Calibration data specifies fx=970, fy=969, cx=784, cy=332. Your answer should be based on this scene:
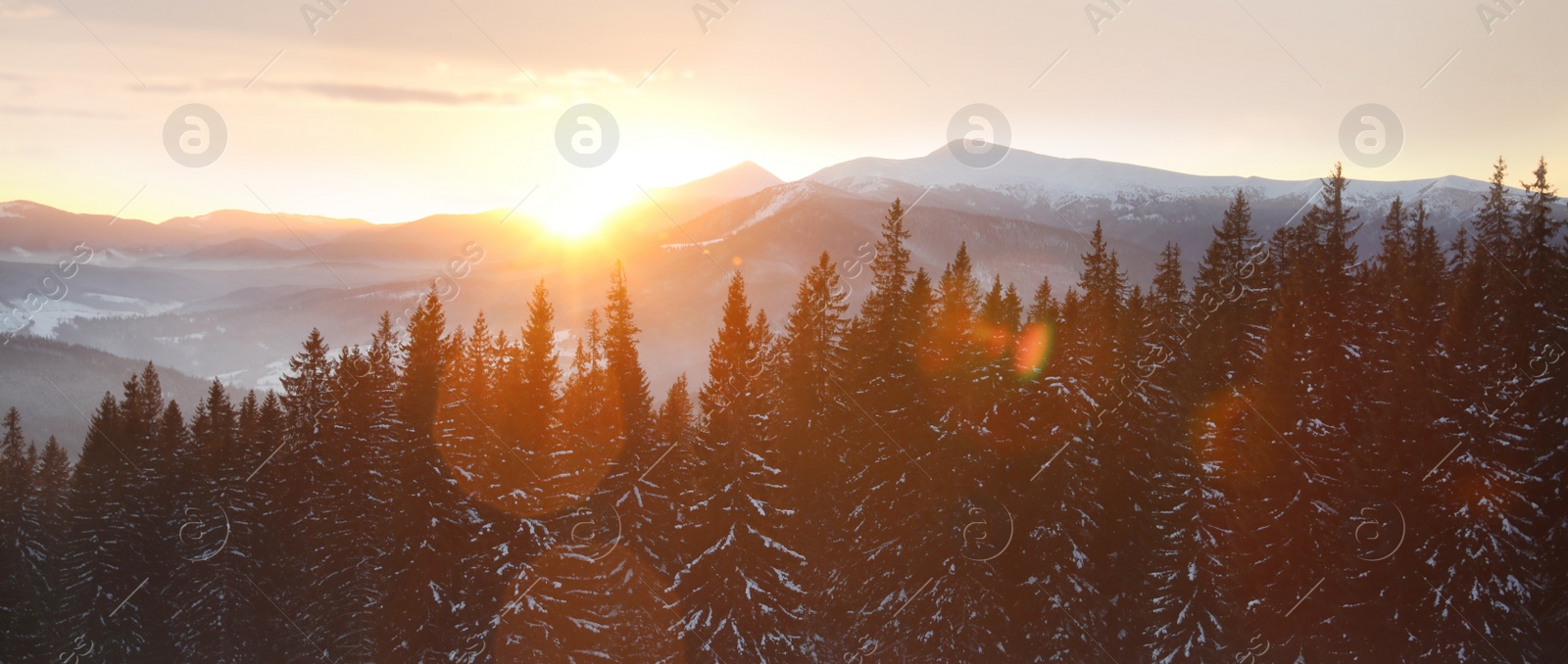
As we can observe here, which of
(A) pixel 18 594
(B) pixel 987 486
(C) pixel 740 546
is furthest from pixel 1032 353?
(A) pixel 18 594

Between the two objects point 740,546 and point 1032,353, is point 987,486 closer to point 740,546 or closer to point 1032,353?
point 1032,353

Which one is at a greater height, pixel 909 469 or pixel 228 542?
pixel 909 469

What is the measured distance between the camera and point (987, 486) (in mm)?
42688

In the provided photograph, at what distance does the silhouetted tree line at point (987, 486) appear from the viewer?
4016cm

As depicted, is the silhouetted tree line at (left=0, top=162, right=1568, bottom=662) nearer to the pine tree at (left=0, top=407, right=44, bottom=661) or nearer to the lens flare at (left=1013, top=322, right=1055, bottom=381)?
the lens flare at (left=1013, top=322, right=1055, bottom=381)

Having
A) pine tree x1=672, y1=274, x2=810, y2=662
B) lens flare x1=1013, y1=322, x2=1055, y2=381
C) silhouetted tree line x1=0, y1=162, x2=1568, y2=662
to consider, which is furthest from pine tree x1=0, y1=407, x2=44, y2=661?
lens flare x1=1013, y1=322, x2=1055, y2=381

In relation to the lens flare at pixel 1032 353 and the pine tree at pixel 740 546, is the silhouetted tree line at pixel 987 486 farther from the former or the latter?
the lens flare at pixel 1032 353

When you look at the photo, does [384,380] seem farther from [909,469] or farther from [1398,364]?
[1398,364]

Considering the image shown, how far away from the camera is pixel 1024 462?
142 feet

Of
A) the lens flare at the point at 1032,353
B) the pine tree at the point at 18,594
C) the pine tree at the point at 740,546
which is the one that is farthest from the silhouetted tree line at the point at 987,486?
the pine tree at the point at 18,594

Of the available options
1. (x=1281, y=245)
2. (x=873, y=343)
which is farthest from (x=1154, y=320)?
(x=873, y=343)

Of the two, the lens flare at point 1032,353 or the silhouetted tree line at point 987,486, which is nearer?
the silhouetted tree line at point 987,486

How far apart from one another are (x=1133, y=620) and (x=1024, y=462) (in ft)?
26.7

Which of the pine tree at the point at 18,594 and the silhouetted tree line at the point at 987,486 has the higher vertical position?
the silhouetted tree line at the point at 987,486
